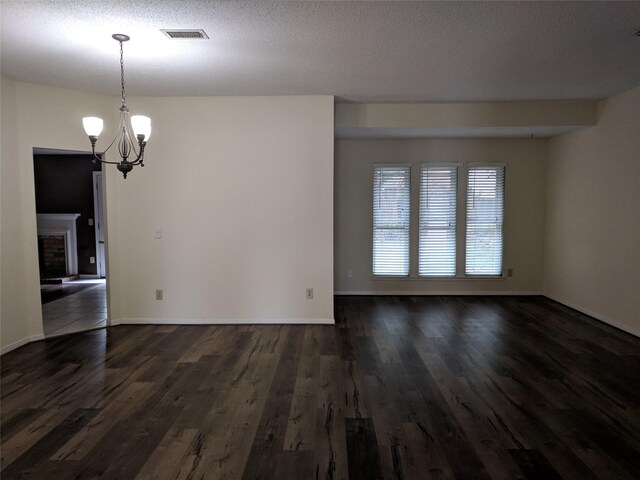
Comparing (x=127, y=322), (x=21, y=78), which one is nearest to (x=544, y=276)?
(x=127, y=322)

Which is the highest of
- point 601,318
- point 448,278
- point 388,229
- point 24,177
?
point 24,177

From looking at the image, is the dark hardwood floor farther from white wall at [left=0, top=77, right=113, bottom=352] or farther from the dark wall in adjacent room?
the dark wall in adjacent room

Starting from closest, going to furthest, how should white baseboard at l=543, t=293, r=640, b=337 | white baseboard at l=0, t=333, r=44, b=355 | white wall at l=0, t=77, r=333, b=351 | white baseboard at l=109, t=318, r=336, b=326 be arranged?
white baseboard at l=0, t=333, r=44, b=355 → white baseboard at l=543, t=293, r=640, b=337 → white wall at l=0, t=77, r=333, b=351 → white baseboard at l=109, t=318, r=336, b=326

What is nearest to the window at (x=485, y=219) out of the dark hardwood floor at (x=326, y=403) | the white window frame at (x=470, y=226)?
the white window frame at (x=470, y=226)

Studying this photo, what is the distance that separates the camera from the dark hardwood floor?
2.26 m

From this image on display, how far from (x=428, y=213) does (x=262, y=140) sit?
A: 284 centimetres

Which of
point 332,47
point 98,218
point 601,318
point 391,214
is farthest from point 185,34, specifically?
point 98,218

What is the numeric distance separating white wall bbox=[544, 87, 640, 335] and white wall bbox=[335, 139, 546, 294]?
231 millimetres

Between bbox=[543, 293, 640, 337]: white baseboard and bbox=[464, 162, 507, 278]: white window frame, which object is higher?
bbox=[464, 162, 507, 278]: white window frame

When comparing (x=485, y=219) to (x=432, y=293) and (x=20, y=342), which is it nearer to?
(x=432, y=293)

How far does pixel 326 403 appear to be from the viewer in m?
2.92

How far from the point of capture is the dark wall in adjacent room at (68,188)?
7941 millimetres

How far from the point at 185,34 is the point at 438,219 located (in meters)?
4.43

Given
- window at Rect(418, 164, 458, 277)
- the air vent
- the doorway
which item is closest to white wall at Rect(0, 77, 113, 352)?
the air vent
